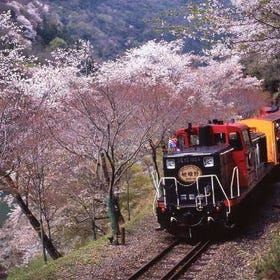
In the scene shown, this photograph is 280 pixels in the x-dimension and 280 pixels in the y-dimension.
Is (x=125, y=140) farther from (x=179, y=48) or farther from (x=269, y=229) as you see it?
(x=179, y=48)

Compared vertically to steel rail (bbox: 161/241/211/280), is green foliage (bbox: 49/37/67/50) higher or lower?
higher

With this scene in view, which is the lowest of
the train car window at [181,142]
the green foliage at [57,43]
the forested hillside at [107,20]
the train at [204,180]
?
the train at [204,180]

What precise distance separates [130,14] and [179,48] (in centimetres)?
7811

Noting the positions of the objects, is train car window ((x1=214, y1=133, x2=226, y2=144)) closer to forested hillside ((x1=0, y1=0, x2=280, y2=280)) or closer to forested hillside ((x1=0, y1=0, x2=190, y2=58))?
forested hillside ((x1=0, y1=0, x2=280, y2=280))

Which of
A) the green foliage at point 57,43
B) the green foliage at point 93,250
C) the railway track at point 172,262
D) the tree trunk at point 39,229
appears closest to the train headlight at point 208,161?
the railway track at point 172,262

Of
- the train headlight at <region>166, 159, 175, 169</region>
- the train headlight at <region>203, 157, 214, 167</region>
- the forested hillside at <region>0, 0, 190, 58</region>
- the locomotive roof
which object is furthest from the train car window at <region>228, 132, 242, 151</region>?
the forested hillside at <region>0, 0, 190, 58</region>

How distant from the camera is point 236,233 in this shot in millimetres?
12109

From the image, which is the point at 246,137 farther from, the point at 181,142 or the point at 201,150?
the point at 201,150

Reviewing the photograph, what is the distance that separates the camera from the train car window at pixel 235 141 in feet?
41.5

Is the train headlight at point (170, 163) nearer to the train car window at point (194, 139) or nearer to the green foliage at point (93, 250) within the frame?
the train car window at point (194, 139)

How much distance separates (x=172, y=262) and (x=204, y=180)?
2158 mm

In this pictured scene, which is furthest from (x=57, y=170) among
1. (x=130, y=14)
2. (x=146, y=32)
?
(x=130, y=14)

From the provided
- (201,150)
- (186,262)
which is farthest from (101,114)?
(186,262)

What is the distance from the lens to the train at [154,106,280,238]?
11258 mm
